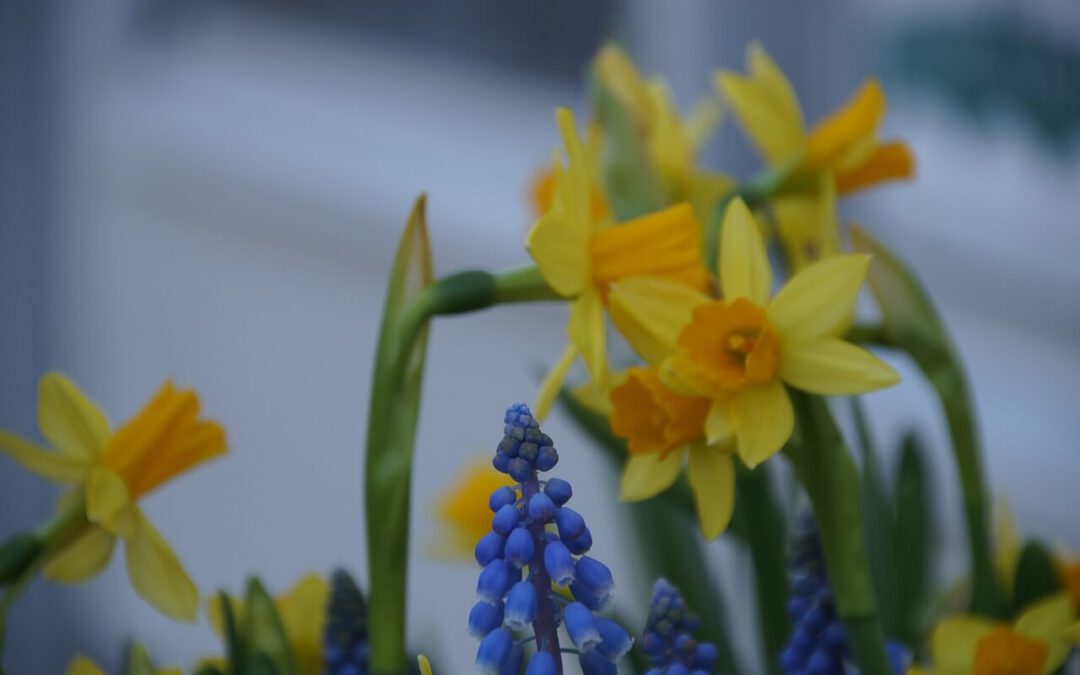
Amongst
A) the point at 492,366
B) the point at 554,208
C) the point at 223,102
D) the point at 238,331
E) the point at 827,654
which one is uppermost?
the point at 223,102

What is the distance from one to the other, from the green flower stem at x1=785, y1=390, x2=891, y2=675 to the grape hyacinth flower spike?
9cm

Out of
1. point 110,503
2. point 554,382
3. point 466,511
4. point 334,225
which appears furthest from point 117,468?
point 334,225

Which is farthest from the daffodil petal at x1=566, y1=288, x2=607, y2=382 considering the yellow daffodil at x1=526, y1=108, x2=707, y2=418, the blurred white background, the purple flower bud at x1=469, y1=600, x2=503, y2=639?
the blurred white background

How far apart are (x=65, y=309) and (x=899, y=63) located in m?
1.32

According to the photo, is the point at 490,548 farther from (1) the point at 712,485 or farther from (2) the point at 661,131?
(2) the point at 661,131

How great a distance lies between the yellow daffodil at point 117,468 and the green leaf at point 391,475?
0.17ft

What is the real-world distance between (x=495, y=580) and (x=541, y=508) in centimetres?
2

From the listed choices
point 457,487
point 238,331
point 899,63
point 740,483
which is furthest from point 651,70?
point 740,483

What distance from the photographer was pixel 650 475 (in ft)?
1.30

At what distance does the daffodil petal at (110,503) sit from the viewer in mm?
380

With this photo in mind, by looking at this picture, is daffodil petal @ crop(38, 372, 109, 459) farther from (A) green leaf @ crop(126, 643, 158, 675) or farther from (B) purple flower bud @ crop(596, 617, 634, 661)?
(B) purple flower bud @ crop(596, 617, 634, 661)

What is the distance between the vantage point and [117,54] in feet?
7.63

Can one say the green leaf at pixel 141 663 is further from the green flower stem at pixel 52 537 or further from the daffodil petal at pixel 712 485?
the daffodil petal at pixel 712 485

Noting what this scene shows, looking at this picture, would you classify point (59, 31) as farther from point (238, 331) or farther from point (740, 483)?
point (740, 483)
